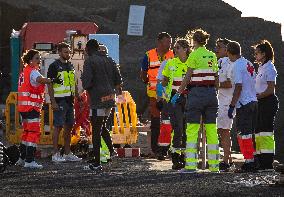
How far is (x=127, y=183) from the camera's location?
34.9ft

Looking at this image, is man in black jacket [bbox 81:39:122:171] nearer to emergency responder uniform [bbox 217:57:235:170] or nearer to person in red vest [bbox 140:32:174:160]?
emergency responder uniform [bbox 217:57:235:170]

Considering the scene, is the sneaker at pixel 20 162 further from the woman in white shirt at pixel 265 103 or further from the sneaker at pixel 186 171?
the woman in white shirt at pixel 265 103

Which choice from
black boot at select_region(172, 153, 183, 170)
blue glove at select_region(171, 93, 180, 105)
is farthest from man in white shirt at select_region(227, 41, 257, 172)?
black boot at select_region(172, 153, 183, 170)

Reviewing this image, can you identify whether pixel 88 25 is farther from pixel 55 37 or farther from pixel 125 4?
pixel 125 4

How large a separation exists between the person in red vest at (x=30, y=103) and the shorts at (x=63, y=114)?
85 cm

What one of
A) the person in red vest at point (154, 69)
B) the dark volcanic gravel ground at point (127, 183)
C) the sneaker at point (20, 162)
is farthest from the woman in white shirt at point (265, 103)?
the sneaker at point (20, 162)

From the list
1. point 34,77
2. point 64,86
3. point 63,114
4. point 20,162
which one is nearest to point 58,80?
point 64,86

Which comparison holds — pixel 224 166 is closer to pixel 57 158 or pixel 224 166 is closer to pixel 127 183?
pixel 127 183

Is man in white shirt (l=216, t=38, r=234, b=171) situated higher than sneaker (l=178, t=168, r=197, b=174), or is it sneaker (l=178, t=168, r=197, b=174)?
man in white shirt (l=216, t=38, r=234, b=171)

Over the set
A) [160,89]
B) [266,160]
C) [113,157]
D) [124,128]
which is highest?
[160,89]

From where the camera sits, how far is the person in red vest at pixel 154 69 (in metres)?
15.2

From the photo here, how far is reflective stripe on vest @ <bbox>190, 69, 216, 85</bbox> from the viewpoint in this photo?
12141mm

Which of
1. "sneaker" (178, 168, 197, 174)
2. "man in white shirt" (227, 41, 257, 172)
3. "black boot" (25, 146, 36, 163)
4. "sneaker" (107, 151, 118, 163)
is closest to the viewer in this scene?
"sneaker" (178, 168, 197, 174)

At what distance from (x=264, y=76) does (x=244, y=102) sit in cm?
52
